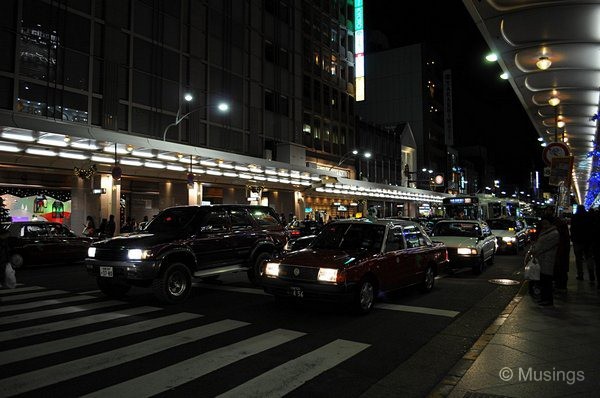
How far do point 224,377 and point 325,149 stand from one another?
46805 mm

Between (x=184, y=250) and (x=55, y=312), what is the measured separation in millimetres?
2651

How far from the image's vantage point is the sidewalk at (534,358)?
4.59 meters

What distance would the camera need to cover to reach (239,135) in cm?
3759

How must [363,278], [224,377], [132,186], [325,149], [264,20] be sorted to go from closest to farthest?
[224,377], [363,278], [132,186], [264,20], [325,149]

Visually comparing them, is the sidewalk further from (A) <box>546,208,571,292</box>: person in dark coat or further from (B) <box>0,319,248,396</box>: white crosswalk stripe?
(B) <box>0,319,248,396</box>: white crosswalk stripe

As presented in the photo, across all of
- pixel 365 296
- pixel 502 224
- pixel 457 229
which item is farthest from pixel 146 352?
pixel 502 224

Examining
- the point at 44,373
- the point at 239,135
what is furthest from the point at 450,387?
the point at 239,135

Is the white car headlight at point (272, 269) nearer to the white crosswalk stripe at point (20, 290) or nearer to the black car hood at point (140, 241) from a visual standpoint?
the black car hood at point (140, 241)

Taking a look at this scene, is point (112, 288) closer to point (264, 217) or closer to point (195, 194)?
point (264, 217)

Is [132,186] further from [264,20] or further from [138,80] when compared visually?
[264,20]

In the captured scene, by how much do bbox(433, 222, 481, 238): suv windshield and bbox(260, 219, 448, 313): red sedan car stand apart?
524 centimetres

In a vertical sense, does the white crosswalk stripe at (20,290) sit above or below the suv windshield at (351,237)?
below

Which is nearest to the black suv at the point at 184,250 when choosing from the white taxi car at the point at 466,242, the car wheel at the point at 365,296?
the car wheel at the point at 365,296

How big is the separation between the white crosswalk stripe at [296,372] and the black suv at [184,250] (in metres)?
4.30
